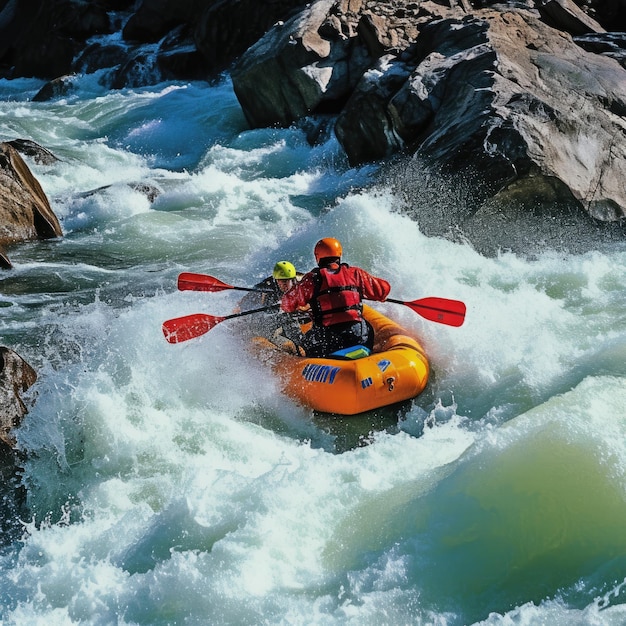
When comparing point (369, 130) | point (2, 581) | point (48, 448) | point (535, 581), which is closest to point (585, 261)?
point (369, 130)

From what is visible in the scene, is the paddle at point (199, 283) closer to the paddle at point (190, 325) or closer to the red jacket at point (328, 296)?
the paddle at point (190, 325)

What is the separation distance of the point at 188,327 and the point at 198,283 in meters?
0.77

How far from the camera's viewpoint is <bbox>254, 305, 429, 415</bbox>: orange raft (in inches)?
213

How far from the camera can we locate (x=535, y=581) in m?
3.71

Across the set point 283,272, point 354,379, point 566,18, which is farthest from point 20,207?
point 566,18

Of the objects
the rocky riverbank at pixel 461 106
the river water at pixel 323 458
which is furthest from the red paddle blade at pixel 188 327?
the rocky riverbank at pixel 461 106

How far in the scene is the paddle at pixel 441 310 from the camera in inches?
236

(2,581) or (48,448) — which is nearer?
(2,581)

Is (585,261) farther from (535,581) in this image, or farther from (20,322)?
(20,322)

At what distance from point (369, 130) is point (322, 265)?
5078mm

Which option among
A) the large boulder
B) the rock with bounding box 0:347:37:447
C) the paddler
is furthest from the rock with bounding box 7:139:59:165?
the paddler

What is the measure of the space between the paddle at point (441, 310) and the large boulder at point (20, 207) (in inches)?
208

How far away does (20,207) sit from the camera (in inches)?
365

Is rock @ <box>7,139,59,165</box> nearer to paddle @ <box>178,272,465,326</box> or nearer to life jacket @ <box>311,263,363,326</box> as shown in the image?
paddle @ <box>178,272,465,326</box>
